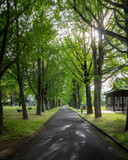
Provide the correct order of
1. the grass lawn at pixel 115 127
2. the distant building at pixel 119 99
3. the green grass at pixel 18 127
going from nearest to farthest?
1. the grass lawn at pixel 115 127
2. the green grass at pixel 18 127
3. the distant building at pixel 119 99

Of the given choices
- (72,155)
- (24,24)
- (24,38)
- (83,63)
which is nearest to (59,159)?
(72,155)

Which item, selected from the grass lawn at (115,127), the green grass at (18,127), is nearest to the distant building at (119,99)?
the grass lawn at (115,127)

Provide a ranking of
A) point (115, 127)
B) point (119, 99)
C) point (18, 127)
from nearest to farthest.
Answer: point (115, 127)
point (18, 127)
point (119, 99)

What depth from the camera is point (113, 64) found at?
17.7 meters

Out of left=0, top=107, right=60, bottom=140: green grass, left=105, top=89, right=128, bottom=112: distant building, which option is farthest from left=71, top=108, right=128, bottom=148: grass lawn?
left=105, top=89, right=128, bottom=112: distant building

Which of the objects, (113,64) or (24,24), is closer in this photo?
(24,24)

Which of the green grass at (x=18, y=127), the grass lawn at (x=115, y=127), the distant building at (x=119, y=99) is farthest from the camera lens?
the distant building at (x=119, y=99)

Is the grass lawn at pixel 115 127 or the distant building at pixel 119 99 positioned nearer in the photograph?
the grass lawn at pixel 115 127

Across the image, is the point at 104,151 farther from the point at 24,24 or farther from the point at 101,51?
the point at 101,51

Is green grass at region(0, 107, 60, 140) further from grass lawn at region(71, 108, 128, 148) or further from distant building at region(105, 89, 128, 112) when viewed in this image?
distant building at region(105, 89, 128, 112)

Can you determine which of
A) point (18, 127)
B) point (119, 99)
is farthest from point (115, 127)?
point (119, 99)

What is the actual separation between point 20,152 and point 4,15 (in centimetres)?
809

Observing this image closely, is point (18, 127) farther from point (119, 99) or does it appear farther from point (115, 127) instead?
point (119, 99)

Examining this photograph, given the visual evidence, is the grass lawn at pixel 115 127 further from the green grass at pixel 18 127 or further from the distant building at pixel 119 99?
the distant building at pixel 119 99
